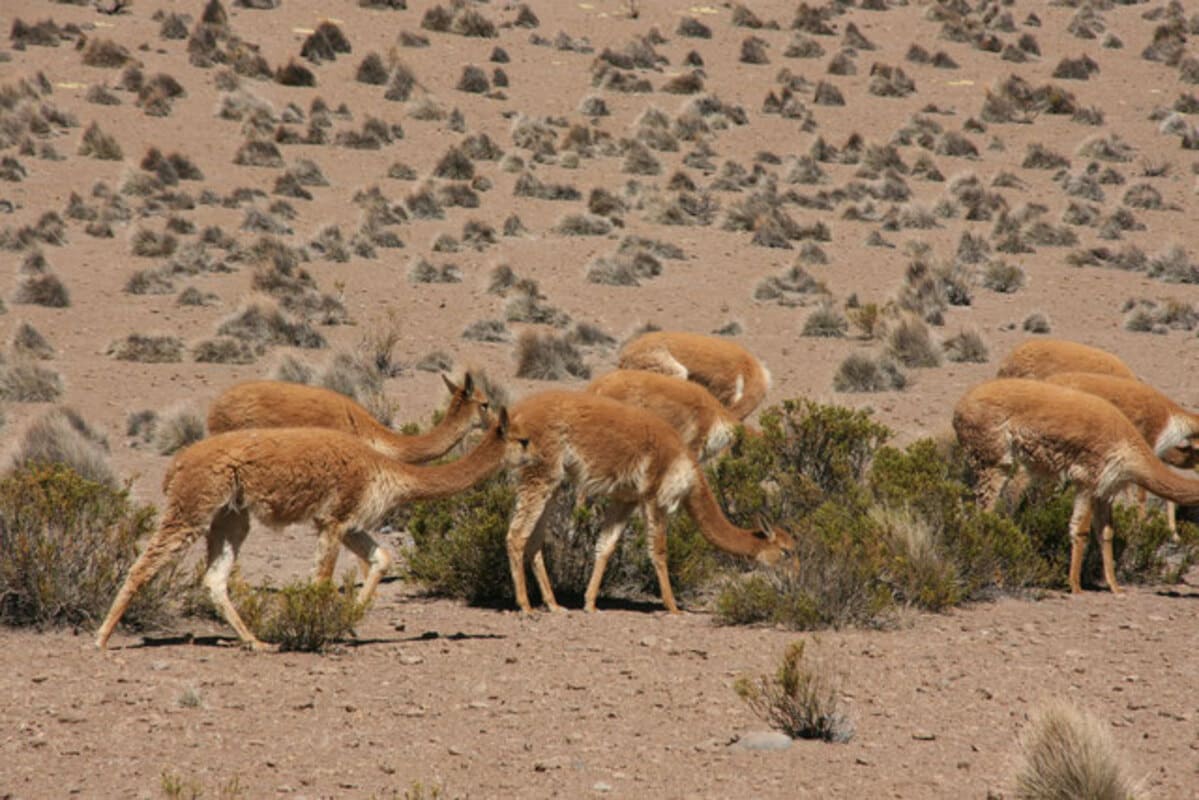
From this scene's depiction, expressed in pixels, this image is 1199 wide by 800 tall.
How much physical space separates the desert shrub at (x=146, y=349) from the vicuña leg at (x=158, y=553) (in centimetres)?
1126

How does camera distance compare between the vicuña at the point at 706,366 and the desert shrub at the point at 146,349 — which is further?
the desert shrub at the point at 146,349

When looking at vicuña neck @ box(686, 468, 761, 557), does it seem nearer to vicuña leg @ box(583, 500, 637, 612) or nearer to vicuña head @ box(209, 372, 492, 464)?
vicuña leg @ box(583, 500, 637, 612)

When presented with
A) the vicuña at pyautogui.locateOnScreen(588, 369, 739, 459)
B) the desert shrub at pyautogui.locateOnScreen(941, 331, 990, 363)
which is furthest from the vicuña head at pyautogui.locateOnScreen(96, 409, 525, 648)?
the desert shrub at pyautogui.locateOnScreen(941, 331, 990, 363)

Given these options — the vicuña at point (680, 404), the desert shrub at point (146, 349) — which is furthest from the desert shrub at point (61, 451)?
the desert shrub at point (146, 349)

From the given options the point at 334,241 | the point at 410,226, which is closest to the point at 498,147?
the point at 410,226

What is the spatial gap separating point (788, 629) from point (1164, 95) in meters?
34.2

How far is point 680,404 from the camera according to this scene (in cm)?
1138

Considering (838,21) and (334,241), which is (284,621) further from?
(838,21)

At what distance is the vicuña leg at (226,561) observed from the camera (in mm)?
7883

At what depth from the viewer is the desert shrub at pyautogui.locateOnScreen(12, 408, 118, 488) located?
12.7m

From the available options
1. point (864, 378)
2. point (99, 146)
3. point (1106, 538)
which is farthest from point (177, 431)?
point (99, 146)

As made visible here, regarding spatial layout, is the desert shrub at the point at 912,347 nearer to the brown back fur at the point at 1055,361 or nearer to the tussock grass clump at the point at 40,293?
the brown back fur at the point at 1055,361

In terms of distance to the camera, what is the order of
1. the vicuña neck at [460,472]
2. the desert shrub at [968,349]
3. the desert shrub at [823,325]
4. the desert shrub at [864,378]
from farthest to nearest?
the desert shrub at [823,325] → the desert shrub at [968,349] → the desert shrub at [864,378] → the vicuña neck at [460,472]

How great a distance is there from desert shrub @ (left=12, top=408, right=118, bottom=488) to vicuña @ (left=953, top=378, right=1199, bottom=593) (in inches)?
282
